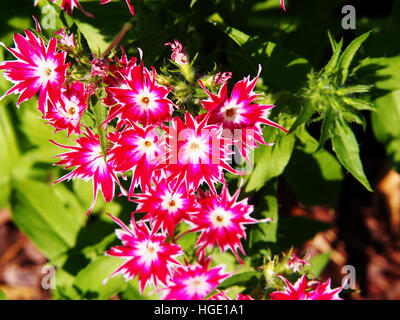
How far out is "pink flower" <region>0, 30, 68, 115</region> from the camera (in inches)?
46.2

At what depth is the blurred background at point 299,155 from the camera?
5.76 feet

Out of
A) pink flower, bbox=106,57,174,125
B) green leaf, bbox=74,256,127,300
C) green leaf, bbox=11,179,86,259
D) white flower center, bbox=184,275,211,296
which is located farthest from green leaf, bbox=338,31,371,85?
green leaf, bbox=11,179,86,259

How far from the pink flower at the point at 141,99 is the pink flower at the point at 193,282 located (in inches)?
25.2

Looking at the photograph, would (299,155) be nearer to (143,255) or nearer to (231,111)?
(231,111)

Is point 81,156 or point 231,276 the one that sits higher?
point 81,156

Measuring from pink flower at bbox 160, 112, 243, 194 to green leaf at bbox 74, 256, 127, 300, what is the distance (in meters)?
0.69

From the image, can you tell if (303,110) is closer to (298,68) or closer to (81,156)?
(298,68)

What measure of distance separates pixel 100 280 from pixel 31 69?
942 millimetres

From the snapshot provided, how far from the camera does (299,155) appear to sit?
179 cm

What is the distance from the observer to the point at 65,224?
2053 millimetres

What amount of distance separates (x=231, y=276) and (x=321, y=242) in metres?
1.38

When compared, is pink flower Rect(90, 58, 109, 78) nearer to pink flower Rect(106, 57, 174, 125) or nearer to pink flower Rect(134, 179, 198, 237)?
pink flower Rect(106, 57, 174, 125)

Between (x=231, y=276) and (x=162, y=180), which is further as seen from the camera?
(x=231, y=276)
